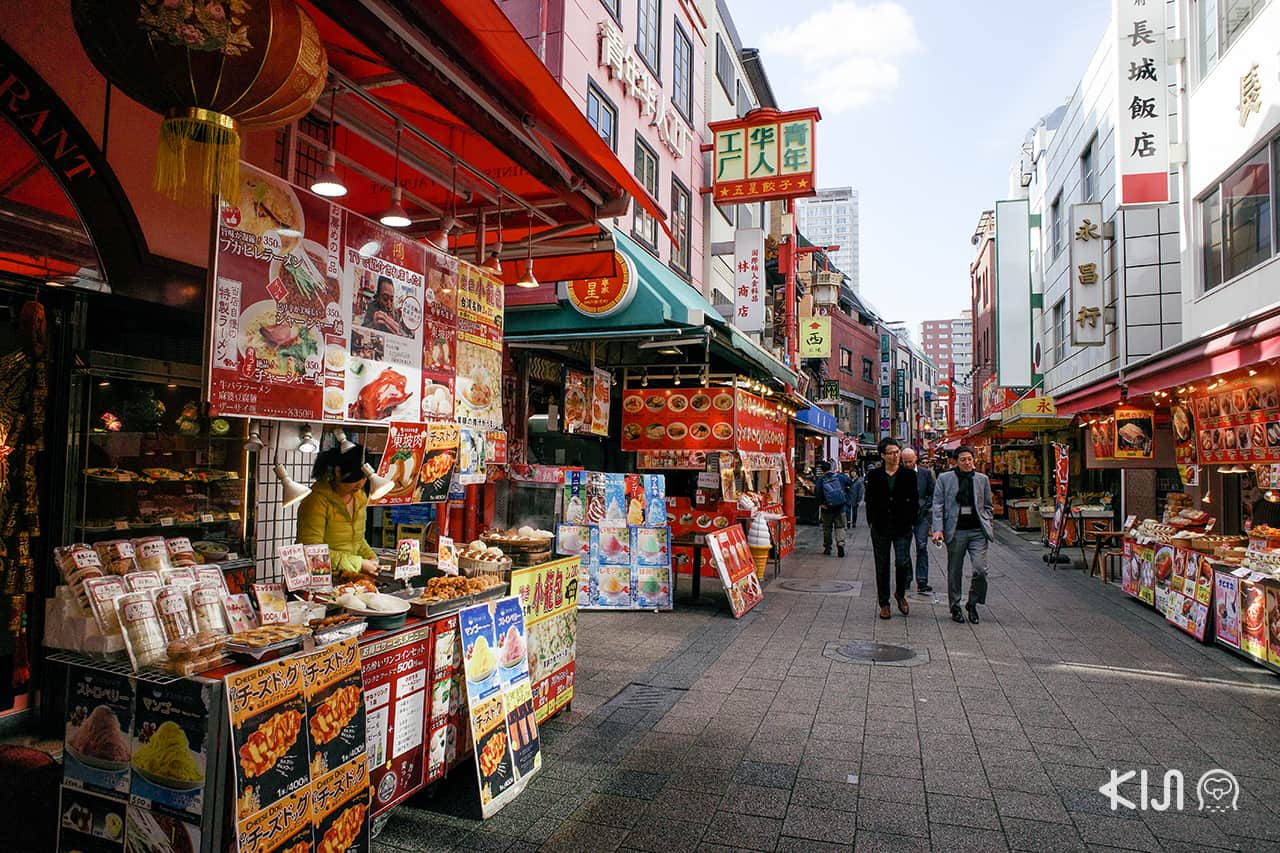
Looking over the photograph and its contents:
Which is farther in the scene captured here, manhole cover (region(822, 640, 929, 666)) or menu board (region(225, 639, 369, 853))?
manhole cover (region(822, 640, 929, 666))

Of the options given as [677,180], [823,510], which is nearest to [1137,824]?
[823,510]

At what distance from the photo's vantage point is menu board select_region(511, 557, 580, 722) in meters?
5.32

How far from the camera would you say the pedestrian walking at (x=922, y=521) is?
39.3ft

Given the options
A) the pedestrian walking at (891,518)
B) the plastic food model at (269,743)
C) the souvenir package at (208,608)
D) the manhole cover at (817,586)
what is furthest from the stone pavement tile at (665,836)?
the manhole cover at (817,586)

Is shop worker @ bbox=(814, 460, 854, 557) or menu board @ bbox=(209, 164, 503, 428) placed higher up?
menu board @ bbox=(209, 164, 503, 428)

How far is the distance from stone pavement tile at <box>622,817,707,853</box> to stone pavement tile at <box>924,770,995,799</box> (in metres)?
1.63

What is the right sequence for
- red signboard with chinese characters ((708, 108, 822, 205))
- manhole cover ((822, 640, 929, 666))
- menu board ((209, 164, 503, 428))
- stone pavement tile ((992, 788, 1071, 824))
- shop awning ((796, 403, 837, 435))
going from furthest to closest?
shop awning ((796, 403, 837, 435)), red signboard with chinese characters ((708, 108, 822, 205)), manhole cover ((822, 640, 929, 666)), stone pavement tile ((992, 788, 1071, 824)), menu board ((209, 164, 503, 428))

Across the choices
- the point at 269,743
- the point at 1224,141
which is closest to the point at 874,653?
the point at 269,743

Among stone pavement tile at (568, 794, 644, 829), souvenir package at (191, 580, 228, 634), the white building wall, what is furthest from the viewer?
the white building wall

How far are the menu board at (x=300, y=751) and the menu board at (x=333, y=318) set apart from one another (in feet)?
4.49

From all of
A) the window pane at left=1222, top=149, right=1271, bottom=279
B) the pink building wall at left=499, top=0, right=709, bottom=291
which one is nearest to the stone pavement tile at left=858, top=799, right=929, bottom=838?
the pink building wall at left=499, top=0, right=709, bottom=291

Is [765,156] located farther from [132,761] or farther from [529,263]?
[132,761]

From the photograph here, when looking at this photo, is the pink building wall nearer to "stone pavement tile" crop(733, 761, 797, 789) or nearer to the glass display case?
the glass display case

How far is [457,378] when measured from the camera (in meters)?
5.42
